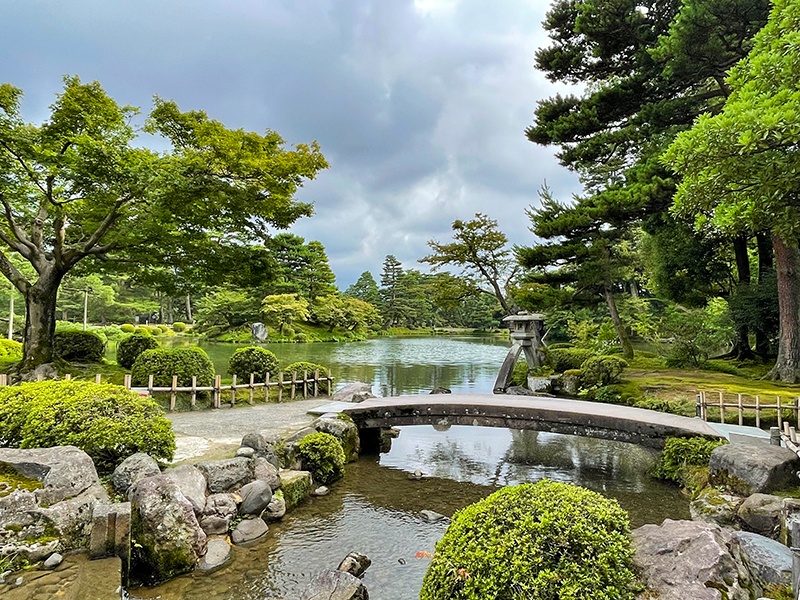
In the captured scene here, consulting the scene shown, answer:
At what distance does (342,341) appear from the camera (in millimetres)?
37656

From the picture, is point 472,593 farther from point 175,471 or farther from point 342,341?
point 342,341

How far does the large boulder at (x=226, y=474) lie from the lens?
16.5ft

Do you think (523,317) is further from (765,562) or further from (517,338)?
(765,562)

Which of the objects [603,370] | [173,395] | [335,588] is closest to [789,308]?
[603,370]

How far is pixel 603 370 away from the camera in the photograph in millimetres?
13172

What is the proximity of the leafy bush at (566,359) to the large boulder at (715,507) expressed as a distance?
10.3 m

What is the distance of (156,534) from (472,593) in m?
2.94

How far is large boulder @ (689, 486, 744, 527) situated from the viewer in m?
4.82

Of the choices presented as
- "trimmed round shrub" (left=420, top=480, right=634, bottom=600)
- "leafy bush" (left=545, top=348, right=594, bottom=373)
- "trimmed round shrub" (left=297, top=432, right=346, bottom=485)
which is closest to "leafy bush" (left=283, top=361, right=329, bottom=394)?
"trimmed round shrub" (left=297, top=432, right=346, bottom=485)

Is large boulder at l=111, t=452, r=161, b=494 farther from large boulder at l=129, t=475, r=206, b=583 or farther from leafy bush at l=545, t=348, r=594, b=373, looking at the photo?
leafy bush at l=545, t=348, r=594, b=373

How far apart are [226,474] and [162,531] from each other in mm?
1182

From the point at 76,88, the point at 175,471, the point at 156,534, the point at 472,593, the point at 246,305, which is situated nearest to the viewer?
the point at 472,593

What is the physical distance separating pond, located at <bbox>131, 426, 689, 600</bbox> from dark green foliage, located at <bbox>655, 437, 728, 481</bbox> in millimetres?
219

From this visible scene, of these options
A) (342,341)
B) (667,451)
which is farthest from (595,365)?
(342,341)
